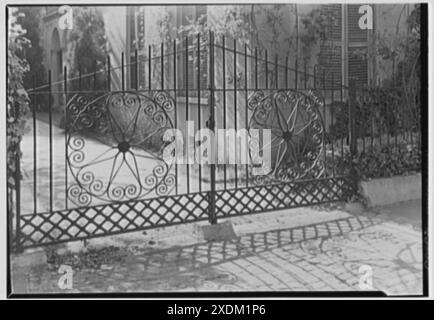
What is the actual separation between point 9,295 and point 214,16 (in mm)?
3247

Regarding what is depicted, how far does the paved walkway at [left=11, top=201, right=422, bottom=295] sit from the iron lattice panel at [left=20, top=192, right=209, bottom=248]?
0.20m

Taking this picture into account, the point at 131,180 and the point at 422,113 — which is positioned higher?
the point at 422,113

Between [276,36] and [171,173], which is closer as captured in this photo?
[171,173]

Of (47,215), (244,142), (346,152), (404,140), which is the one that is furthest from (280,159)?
(47,215)

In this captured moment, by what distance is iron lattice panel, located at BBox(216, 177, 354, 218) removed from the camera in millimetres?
4941

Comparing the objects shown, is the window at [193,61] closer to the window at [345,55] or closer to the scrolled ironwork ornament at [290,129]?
the scrolled ironwork ornament at [290,129]

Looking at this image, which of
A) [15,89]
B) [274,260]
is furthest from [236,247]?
[15,89]

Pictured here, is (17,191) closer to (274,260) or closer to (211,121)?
(211,121)

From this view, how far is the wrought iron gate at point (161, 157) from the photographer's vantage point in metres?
4.39

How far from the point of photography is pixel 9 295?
3.79 metres

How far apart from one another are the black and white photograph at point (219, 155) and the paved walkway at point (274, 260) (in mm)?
18

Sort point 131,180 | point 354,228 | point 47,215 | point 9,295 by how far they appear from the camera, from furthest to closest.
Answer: point 354,228 → point 131,180 → point 47,215 → point 9,295

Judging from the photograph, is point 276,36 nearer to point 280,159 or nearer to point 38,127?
point 280,159

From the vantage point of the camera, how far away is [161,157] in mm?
4812
